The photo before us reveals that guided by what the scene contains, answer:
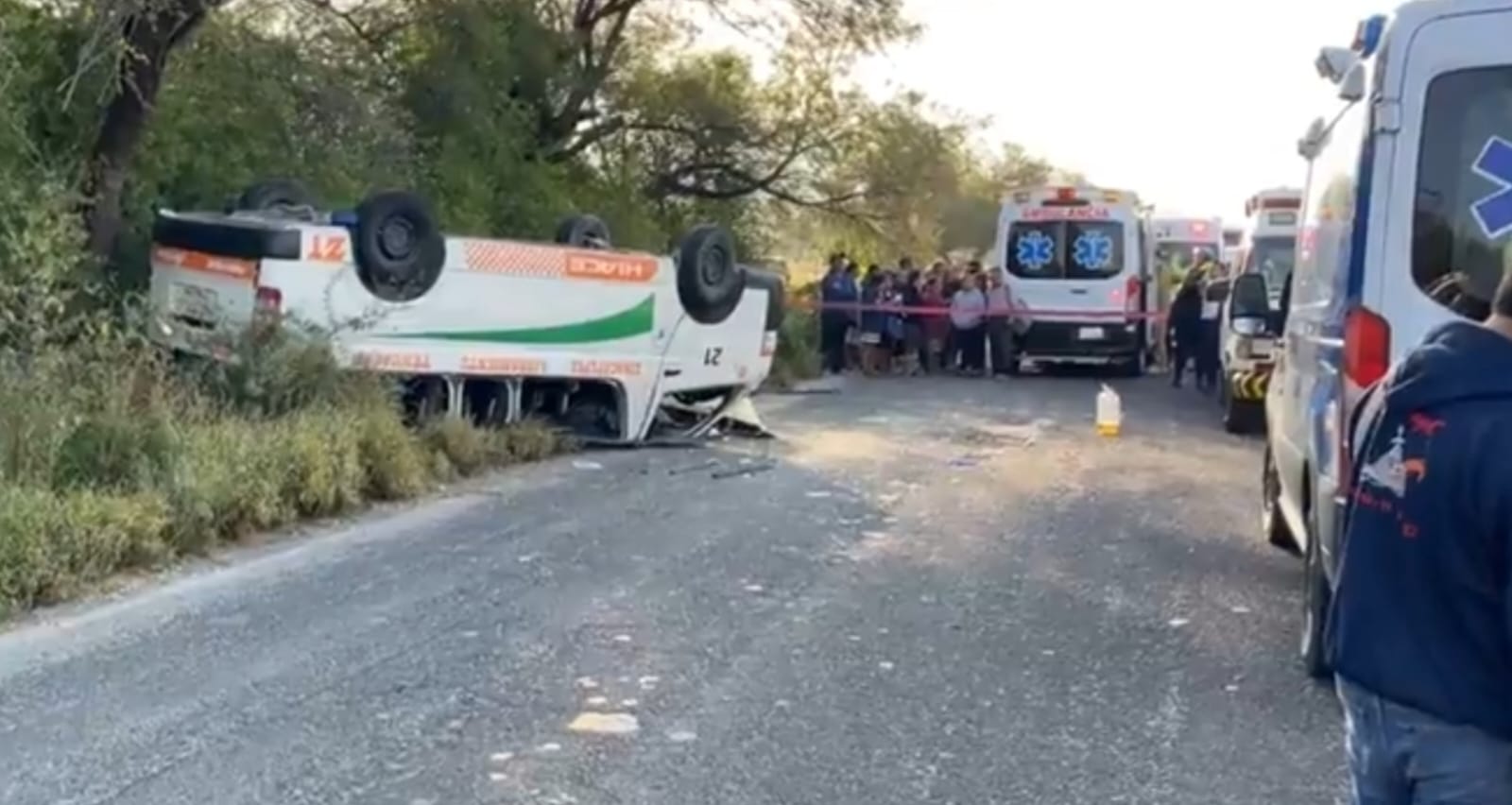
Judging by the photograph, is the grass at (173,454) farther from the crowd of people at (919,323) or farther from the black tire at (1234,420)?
the crowd of people at (919,323)

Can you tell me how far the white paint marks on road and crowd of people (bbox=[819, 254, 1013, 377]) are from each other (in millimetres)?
20291

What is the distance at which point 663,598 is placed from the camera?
8.27m

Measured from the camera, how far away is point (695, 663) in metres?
7.00

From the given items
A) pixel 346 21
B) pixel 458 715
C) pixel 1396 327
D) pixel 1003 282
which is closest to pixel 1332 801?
pixel 1396 327

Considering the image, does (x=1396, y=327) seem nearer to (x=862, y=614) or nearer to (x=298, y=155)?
(x=862, y=614)

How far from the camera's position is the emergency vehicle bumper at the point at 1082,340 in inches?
1027

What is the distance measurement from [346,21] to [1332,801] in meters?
14.7

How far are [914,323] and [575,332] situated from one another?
13755mm

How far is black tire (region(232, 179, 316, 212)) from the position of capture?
14.2 m

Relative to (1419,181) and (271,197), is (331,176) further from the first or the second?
(1419,181)

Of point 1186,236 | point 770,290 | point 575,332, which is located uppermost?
point 1186,236

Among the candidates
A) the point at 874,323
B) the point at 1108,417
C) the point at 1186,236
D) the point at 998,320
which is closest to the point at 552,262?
the point at 1108,417

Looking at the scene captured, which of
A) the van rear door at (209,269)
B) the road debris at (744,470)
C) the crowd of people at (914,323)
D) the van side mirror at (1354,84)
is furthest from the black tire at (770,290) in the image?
the crowd of people at (914,323)

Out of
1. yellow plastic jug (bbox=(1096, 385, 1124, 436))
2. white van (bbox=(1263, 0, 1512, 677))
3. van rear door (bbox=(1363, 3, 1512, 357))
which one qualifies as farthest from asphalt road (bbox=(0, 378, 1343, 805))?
yellow plastic jug (bbox=(1096, 385, 1124, 436))
